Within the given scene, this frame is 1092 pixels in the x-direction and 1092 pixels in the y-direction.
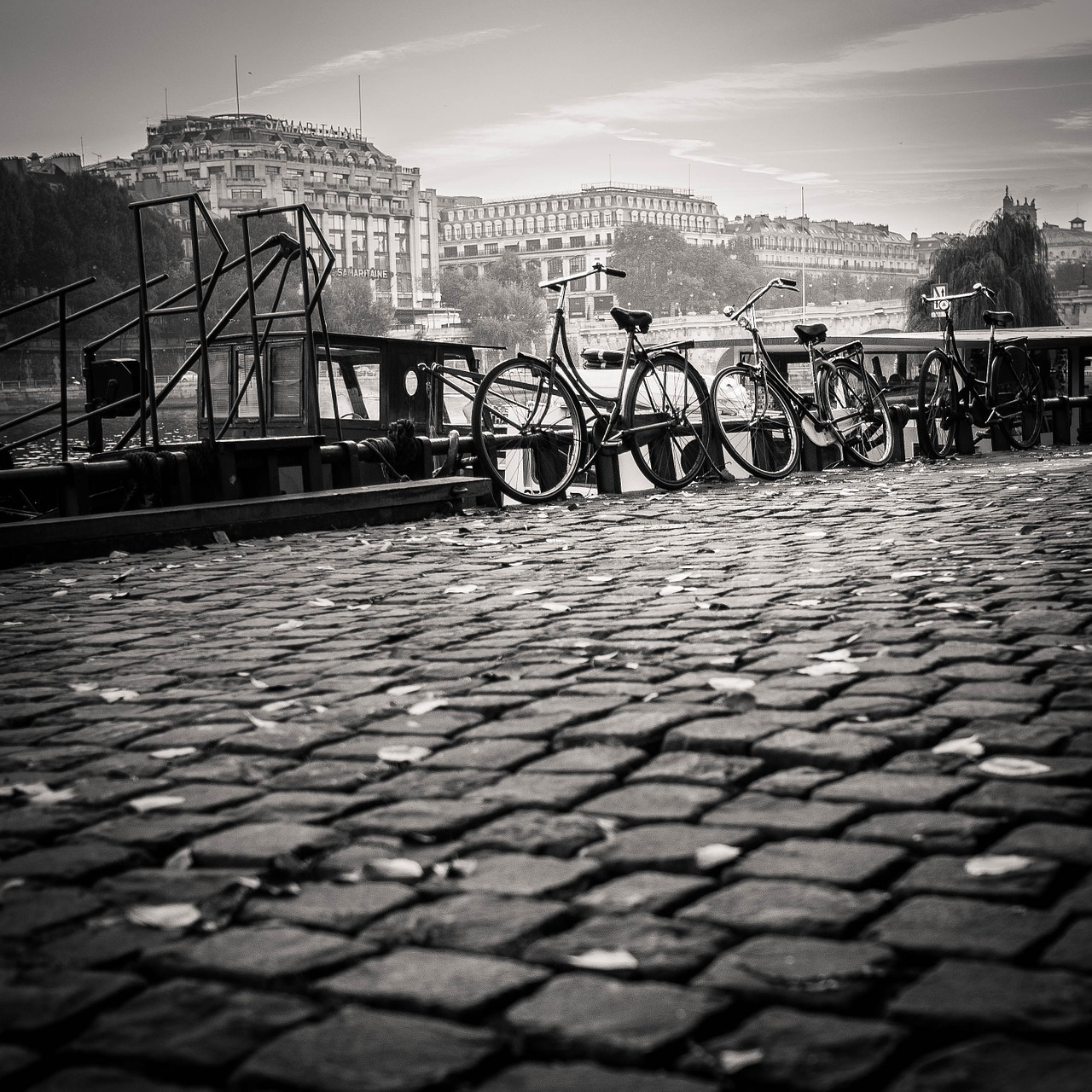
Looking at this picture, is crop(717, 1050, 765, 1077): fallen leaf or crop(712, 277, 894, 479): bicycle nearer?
crop(717, 1050, 765, 1077): fallen leaf

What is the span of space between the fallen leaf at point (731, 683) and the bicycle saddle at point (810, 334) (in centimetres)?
883

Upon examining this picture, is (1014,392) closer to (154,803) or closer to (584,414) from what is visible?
(584,414)

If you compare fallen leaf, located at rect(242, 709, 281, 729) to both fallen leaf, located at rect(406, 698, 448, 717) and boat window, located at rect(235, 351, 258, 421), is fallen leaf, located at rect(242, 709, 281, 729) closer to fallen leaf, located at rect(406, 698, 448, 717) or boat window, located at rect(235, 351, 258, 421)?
fallen leaf, located at rect(406, 698, 448, 717)

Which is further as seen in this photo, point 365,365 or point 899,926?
point 365,365

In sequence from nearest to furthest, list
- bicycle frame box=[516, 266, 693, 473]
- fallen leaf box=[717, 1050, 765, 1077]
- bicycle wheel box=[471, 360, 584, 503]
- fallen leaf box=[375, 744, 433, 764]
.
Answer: fallen leaf box=[717, 1050, 765, 1077], fallen leaf box=[375, 744, 433, 764], bicycle wheel box=[471, 360, 584, 503], bicycle frame box=[516, 266, 693, 473]

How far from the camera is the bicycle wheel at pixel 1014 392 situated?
1583cm

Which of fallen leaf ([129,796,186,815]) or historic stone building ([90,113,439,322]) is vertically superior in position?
historic stone building ([90,113,439,322])

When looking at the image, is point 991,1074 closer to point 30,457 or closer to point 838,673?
point 838,673

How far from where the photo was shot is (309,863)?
2.63 meters

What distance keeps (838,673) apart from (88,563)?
16.9 ft

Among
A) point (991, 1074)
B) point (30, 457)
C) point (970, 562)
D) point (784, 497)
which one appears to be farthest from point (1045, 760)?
point (30, 457)

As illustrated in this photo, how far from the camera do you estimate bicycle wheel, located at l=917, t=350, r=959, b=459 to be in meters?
14.6

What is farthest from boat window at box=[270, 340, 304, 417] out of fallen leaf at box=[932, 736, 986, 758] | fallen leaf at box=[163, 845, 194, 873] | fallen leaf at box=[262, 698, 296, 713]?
fallen leaf at box=[163, 845, 194, 873]

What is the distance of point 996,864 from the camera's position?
245 cm
